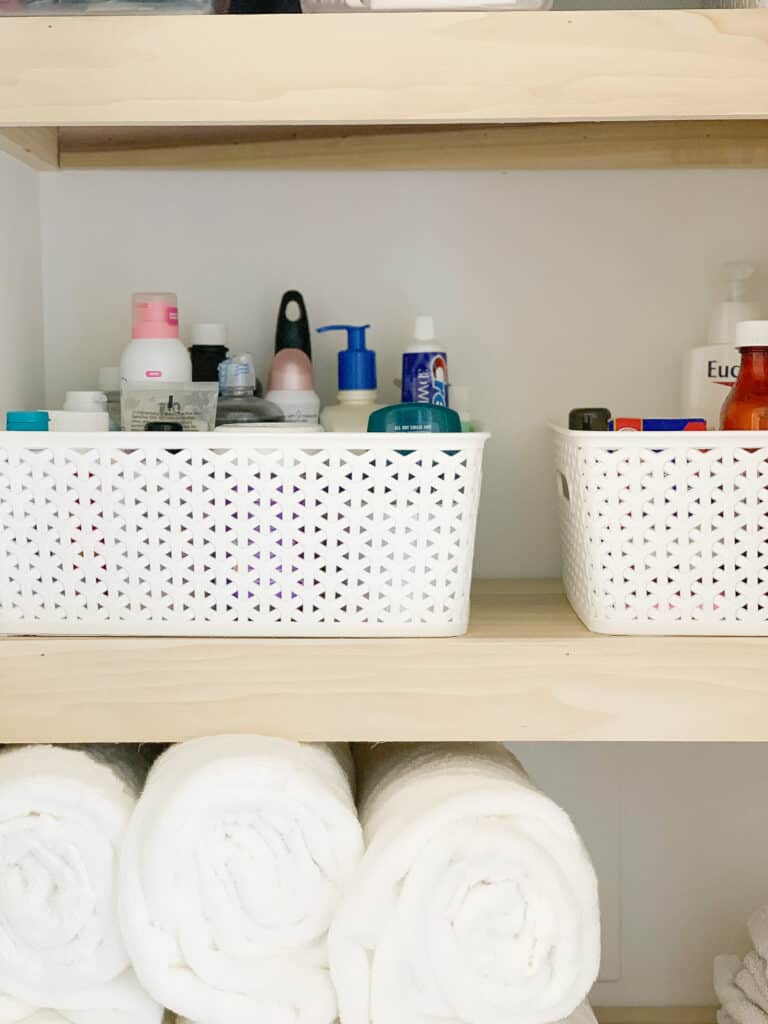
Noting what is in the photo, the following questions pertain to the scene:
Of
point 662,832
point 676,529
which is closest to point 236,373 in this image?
point 676,529

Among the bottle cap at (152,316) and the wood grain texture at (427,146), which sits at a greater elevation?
the wood grain texture at (427,146)

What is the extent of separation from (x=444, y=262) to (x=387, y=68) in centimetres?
33

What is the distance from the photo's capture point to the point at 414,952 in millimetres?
713

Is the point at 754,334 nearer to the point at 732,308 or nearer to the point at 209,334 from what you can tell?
the point at 732,308

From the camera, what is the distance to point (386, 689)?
77cm

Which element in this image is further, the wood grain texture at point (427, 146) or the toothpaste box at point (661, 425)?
the wood grain texture at point (427, 146)

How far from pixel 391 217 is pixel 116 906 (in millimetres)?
658

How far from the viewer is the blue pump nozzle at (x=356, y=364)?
956 mm

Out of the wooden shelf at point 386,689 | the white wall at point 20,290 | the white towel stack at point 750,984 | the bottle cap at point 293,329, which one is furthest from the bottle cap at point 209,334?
the white towel stack at point 750,984

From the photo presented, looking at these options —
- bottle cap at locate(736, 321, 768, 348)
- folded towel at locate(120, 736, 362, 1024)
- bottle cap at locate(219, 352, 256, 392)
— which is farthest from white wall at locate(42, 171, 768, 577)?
folded towel at locate(120, 736, 362, 1024)

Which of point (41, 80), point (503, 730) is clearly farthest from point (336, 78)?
point (503, 730)

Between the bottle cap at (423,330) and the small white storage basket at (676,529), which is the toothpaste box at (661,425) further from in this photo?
the bottle cap at (423,330)

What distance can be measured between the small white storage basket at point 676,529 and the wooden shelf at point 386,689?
0.09 feet

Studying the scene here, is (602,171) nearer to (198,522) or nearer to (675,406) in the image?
(675,406)
